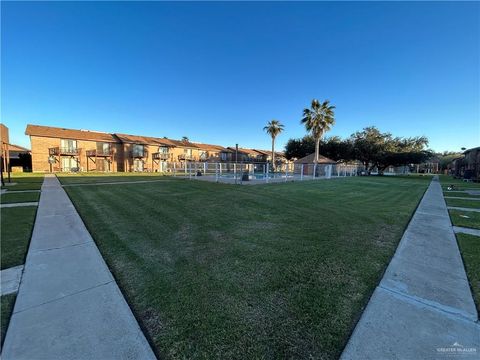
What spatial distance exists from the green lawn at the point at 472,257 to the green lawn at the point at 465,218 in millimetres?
1309

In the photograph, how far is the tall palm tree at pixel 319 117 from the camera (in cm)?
2609

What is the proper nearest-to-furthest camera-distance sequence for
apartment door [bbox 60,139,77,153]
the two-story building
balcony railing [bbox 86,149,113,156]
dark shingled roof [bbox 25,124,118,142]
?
1. the two-story building
2. dark shingled roof [bbox 25,124,118,142]
3. apartment door [bbox 60,139,77,153]
4. balcony railing [bbox 86,149,113,156]

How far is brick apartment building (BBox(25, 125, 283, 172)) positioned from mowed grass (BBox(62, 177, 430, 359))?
92.9 ft

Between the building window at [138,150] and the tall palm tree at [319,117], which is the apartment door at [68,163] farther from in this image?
the tall palm tree at [319,117]

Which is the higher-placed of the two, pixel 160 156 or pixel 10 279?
pixel 160 156

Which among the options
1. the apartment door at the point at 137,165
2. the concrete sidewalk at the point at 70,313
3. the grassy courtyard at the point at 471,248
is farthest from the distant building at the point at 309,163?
the concrete sidewalk at the point at 70,313

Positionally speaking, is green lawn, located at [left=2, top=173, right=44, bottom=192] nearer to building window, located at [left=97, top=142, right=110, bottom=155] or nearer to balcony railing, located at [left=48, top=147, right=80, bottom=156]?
balcony railing, located at [left=48, top=147, right=80, bottom=156]

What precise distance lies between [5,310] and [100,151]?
34.6 meters

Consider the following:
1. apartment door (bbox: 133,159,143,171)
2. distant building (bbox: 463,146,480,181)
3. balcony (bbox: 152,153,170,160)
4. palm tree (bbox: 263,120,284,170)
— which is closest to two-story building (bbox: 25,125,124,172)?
apartment door (bbox: 133,159,143,171)

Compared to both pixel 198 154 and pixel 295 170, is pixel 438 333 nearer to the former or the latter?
pixel 295 170

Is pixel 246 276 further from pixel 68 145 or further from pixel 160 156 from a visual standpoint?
pixel 160 156

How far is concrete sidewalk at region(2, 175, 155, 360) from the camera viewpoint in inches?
67.5

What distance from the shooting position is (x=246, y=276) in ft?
9.66

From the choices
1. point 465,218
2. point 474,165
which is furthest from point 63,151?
point 474,165
